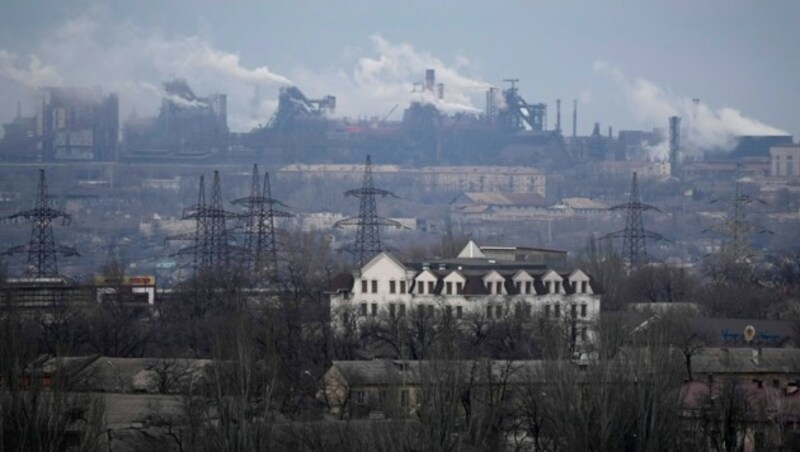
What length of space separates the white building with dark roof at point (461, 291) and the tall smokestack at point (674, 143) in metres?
89.8

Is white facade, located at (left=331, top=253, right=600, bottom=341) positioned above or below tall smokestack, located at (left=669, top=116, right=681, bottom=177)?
below

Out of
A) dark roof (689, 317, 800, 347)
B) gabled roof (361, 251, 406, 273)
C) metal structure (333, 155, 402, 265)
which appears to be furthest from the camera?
metal structure (333, 155, 402, 265)

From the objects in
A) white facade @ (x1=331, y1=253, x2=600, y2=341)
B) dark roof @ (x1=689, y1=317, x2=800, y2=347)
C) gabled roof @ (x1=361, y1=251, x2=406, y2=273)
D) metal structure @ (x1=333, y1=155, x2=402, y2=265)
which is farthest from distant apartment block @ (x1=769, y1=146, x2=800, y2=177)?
dark roof @ (x1=689, y1=317, x2=800, y2=347)

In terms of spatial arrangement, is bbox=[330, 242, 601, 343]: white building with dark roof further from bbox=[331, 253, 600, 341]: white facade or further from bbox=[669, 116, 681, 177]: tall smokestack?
bbox=[669, 116, 681, 177]: tall smokestack

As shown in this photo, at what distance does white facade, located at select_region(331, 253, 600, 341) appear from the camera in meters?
41.8

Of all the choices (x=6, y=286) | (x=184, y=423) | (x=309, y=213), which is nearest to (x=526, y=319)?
(x=6, y=286)

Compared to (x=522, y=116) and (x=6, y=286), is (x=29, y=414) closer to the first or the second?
(x=6, y=286)

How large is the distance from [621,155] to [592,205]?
28085 millimetres

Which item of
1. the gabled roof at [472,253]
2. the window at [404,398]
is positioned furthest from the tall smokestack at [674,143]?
the window at [404,398]

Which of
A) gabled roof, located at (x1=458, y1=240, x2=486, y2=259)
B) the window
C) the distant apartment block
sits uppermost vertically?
the distant apartment block

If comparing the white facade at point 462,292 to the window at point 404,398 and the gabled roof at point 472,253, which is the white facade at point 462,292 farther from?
the window at point 404,398

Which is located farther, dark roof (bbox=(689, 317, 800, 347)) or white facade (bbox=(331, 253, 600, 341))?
white facade (bbox=(331, 253, 600, 341))

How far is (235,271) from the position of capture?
168 ft

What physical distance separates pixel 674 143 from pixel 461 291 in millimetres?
96416
